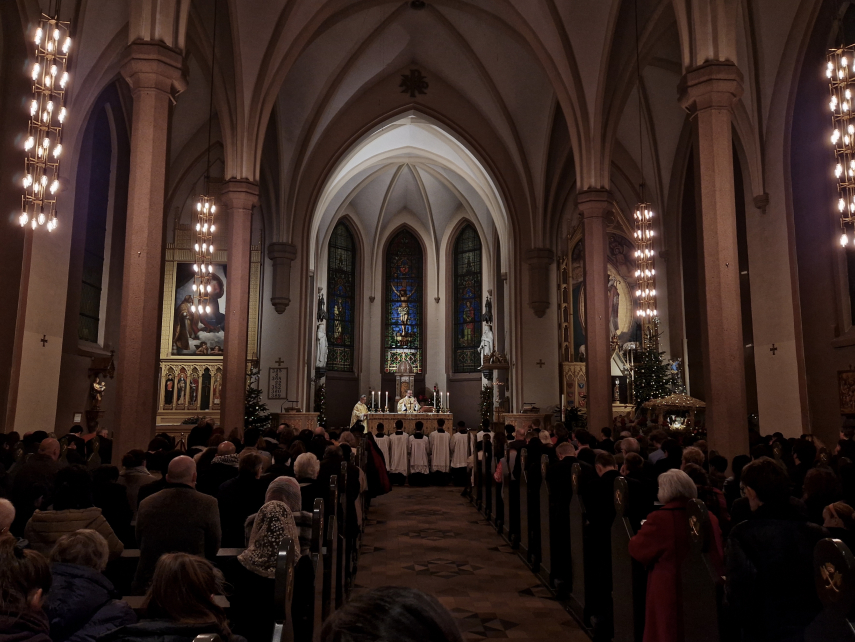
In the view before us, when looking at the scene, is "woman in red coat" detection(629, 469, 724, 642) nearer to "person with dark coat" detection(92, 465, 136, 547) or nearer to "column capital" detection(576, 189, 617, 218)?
"person with dark coat" detection(92, 465, 136, 547)

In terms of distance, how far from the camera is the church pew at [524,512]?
24.5 ft

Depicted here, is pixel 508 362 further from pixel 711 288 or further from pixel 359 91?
pixel 711 288

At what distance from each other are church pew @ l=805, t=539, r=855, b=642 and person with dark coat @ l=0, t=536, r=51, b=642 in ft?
7.30

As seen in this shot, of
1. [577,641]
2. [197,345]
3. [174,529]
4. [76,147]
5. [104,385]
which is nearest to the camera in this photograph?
[174,529]

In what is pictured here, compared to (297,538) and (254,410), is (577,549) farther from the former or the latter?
(254,410)

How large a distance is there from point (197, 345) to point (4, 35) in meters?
9.74

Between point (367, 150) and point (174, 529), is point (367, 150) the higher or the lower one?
the higher one

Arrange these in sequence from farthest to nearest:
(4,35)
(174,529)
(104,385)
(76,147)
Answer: (104,385) → (76,147) → (4,35) → (174,529)

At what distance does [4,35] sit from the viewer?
1127 cm

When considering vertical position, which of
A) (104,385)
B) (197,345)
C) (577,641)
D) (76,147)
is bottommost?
(577,641)

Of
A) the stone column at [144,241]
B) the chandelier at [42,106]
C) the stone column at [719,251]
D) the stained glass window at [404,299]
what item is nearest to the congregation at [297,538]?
the stone column at [719,251]

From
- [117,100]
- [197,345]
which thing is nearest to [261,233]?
[197,345]

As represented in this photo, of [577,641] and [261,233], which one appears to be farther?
[261,233]

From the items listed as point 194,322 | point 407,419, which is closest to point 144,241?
point 407,419
